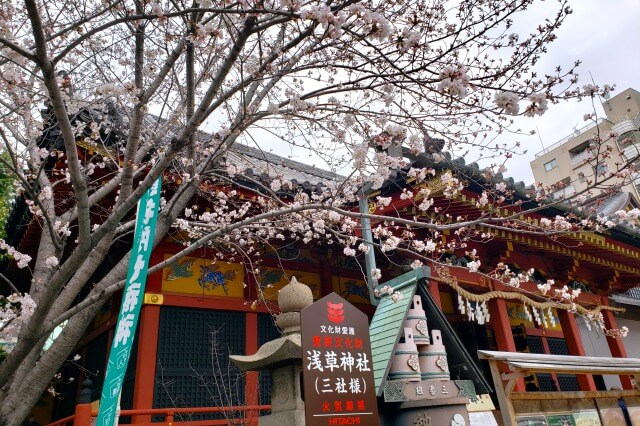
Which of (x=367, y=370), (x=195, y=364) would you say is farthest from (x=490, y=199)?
(x=195, y=364)

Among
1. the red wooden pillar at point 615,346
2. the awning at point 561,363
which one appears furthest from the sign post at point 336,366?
the red wooden pillar at point 615,346

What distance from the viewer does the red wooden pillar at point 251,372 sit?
20.9ft

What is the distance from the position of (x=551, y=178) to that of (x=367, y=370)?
4276cm

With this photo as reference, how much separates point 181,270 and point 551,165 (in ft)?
140

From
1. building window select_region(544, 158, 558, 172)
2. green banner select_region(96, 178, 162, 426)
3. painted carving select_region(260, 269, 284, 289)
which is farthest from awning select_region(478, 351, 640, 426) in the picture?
building window select_region(544, 158, 558, 172)

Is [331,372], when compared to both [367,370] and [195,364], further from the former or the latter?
[195,364]

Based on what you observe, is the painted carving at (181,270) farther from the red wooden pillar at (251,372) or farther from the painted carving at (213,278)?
the red wooden pillar at (251,372)

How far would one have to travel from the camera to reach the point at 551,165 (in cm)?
4231

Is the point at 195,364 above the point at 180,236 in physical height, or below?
below

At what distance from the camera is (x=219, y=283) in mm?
7238

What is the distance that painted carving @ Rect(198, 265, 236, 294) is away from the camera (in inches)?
280

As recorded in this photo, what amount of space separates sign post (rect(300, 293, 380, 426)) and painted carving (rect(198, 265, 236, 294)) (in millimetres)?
3459

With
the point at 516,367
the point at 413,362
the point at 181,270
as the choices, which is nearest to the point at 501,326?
the point at 516,367

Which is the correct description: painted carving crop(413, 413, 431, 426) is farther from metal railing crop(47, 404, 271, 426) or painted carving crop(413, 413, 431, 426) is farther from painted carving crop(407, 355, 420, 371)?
metal railing crop(47, 404, 271, 426)
